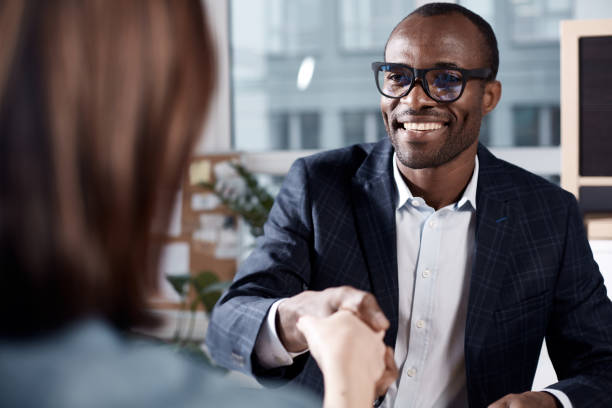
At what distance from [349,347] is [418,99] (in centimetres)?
78

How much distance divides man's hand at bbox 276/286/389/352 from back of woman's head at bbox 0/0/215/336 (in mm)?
401

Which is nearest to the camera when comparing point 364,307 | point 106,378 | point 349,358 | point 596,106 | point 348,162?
point 106,378

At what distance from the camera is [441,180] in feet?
4.54

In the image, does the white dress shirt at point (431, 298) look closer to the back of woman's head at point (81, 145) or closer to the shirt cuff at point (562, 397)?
the shirt cuff at point (562, 397)

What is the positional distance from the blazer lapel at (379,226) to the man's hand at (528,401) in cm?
27

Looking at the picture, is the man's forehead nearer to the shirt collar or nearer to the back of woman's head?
the shirt collar

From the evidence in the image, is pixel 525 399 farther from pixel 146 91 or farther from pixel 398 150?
pixel 146 91

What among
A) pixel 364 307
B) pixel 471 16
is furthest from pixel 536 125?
pixel 364 307

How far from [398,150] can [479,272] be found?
31 cm

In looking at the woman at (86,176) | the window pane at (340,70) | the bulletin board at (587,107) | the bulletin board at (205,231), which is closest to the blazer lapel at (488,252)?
the bulletin board at (587,107)

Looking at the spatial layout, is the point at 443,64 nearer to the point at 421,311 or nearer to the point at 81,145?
the point at 421,311

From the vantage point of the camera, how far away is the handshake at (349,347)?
644 mm

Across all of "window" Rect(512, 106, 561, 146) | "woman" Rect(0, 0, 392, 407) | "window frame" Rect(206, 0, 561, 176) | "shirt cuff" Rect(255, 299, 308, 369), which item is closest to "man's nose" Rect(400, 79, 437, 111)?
"shirt cuff" Rect(255, 299, 308, 369)

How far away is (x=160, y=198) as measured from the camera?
451 millimetres
